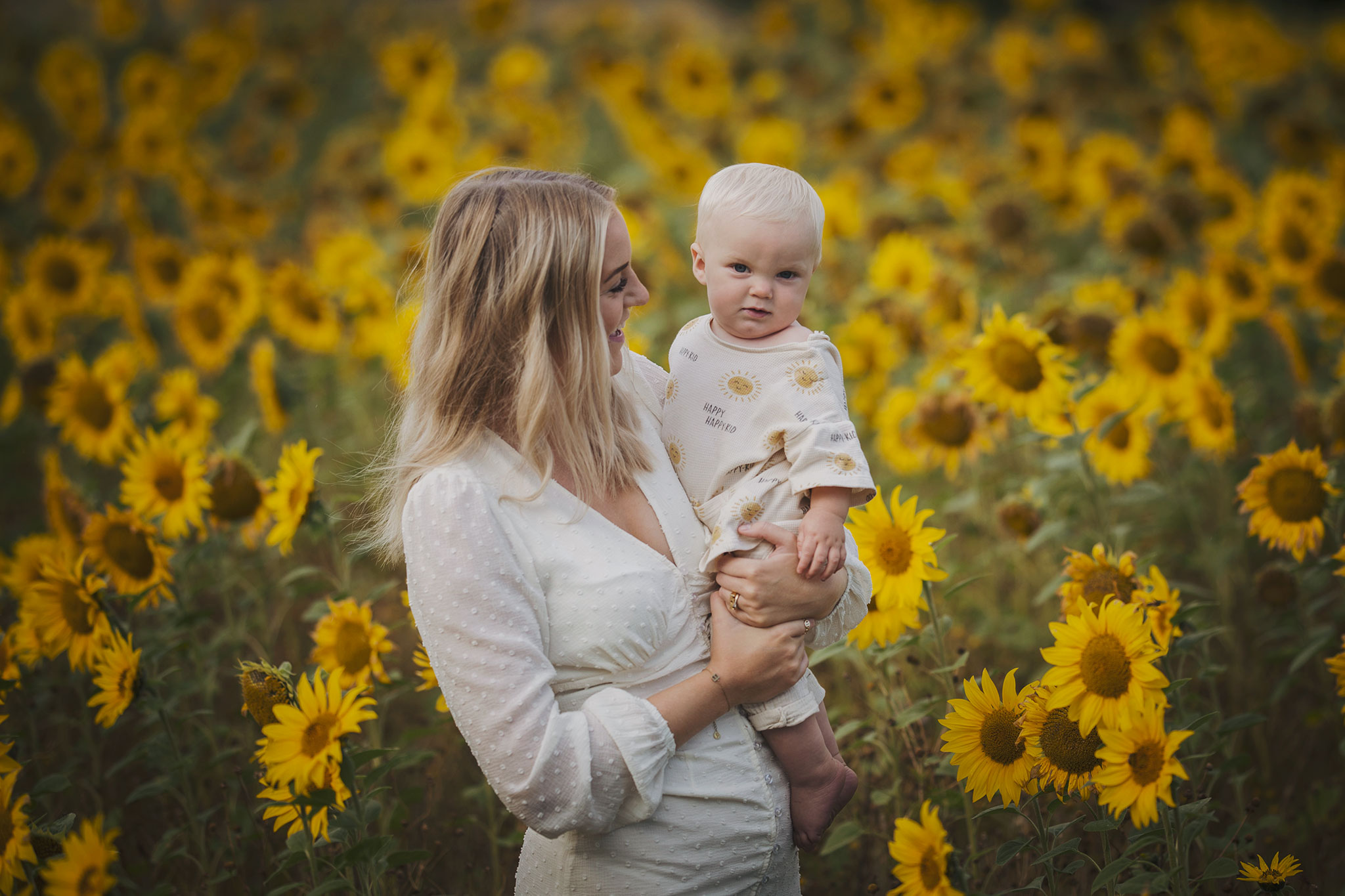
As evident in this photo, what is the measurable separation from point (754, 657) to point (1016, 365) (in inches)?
53.4

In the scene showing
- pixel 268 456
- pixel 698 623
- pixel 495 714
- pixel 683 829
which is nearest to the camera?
pixel 495 714

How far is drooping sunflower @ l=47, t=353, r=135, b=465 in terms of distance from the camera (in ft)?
11.2

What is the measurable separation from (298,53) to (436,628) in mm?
8832

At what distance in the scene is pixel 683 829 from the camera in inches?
68.5

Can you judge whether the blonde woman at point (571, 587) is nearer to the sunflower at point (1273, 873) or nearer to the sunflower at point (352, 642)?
the sunflower at point (352, 642)

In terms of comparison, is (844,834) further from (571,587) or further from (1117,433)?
(1117,433)

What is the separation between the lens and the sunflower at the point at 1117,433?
3.04 m

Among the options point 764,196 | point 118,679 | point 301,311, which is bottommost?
point 118,679

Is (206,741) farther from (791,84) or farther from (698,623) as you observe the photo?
(791,84)

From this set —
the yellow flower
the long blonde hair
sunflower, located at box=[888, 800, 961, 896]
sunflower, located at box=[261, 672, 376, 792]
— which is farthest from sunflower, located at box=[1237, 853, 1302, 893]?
the yellow flower

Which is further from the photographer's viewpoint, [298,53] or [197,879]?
[298,53]

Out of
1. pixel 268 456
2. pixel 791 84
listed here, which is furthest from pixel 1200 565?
pixel 791 84

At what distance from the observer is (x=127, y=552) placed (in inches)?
97.6

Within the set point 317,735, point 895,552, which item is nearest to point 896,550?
point 895,552
